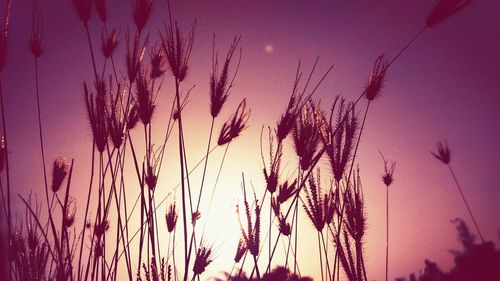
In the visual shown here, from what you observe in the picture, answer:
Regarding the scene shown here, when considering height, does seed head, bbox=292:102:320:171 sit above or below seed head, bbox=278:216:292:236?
above

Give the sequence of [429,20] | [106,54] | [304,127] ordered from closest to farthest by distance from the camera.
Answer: [429,20] < [304,127] < [106,54]

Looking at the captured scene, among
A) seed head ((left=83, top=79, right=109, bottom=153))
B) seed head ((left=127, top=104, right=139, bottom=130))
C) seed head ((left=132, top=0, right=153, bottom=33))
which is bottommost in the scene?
seed head ((left=83, top=79, right=109, bottom=153))

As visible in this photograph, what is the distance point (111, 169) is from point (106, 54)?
54 centimetres

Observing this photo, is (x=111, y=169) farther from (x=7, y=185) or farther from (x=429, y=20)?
(x=429, y=20)

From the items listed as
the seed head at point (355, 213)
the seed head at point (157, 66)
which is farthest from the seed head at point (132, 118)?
the seed head at point (355, 213)

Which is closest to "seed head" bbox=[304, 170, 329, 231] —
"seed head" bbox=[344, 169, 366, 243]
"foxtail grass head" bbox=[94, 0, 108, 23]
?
"seed head" bbox=[344, 169, 366, 243]

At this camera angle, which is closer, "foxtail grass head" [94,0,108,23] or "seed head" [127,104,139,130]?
"foxtail grass head" [94,0,108,23]

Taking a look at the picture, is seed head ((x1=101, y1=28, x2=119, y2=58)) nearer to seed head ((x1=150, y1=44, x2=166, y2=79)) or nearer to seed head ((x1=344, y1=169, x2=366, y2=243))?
seed head ((x1=150, y1=44, x2=166, y2=79))

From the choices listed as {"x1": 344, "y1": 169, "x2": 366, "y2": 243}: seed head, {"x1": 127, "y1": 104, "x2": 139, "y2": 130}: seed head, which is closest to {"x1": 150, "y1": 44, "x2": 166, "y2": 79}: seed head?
{"x1": 127, "y1": 104, "x2": 139, "y2": 130}: seed head

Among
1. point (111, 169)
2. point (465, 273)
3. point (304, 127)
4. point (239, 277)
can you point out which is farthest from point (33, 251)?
point (465, 273)

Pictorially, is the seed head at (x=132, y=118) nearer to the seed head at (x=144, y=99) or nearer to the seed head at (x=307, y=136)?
the seed head at (x=144, y=99)

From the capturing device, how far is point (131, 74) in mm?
1797

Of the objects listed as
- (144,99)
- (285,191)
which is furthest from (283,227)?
(144,99)

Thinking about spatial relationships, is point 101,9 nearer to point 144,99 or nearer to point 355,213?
point 144,99
